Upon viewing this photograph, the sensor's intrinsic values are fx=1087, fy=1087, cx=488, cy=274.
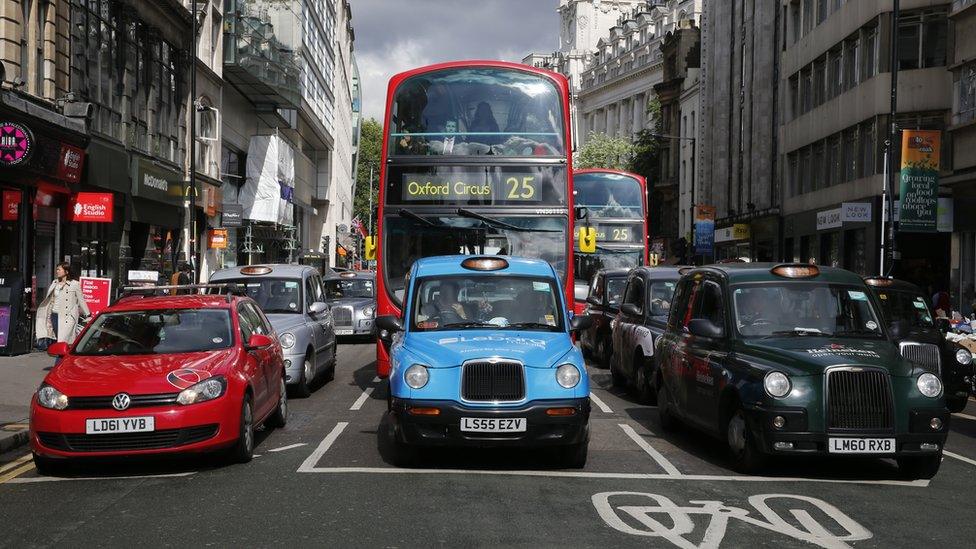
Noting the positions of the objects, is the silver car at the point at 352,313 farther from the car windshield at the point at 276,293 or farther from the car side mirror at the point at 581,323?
the car side mirror at the point at 581,323

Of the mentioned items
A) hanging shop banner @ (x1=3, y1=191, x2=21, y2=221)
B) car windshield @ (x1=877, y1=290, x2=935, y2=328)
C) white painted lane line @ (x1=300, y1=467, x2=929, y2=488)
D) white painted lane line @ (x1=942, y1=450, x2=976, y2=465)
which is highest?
hanging shop banner @ (x1=3, y1=191, x2=21, y2=221)

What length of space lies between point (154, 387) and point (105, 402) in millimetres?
407

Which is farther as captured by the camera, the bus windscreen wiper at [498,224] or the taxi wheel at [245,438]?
the bus windscreen wiper at [498,224]

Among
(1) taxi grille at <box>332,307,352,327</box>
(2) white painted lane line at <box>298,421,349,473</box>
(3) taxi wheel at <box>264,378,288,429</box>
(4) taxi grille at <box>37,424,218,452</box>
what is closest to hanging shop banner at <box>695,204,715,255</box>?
(1) taxi grille at <box>332,307,352,327</box>

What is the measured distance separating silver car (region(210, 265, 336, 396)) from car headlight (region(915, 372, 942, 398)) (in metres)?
8.66

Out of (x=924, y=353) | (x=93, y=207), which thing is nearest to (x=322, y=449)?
(x=924, y=353)

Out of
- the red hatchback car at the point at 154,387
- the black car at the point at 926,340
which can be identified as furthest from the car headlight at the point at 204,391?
the black car at the point at 926,340

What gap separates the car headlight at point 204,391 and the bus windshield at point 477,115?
673 centimetres

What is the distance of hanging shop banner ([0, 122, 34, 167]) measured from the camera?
19656 millimetres

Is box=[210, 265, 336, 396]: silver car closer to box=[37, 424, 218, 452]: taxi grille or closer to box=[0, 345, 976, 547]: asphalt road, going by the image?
box=[0, 345, 976, 547]: asphalt road

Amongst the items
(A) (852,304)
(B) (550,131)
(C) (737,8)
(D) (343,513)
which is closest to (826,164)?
(C) (737,8)

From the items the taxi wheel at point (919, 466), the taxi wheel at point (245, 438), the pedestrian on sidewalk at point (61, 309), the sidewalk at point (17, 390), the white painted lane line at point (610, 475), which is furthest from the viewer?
the pedestrian on sidewalk at point (61, 309)

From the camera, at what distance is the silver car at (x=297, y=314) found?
599 inches

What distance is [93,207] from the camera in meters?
23.5
